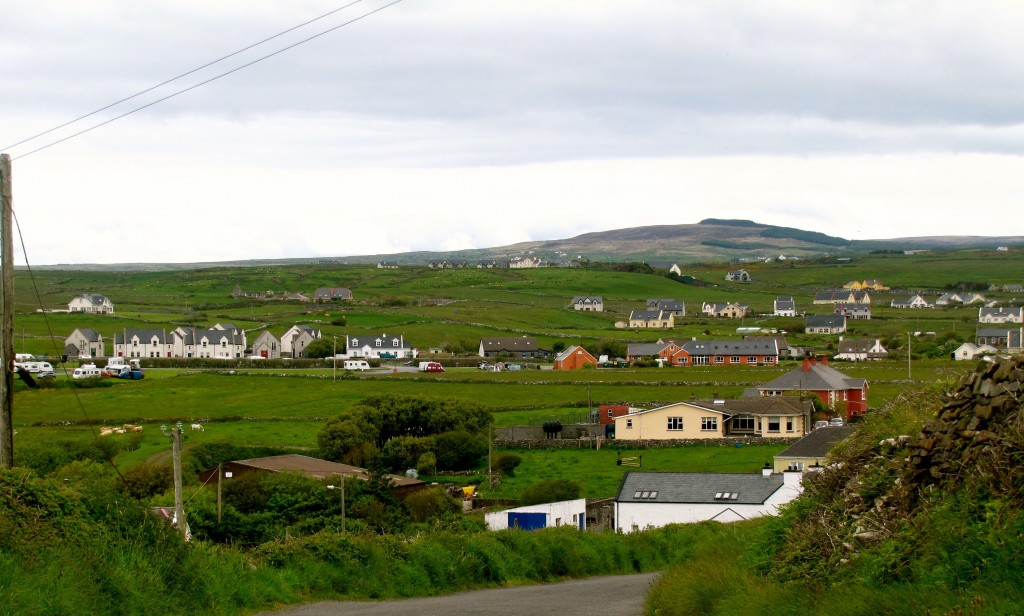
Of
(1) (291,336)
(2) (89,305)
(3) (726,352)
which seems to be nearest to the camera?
(3) (726,352)

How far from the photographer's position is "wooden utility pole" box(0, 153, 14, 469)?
50.1ft

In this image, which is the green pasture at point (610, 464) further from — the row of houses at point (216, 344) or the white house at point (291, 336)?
the white house at point (291, 336)

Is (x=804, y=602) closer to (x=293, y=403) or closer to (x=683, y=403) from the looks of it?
(x=683, y=403)

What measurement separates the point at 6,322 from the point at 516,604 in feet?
26.2

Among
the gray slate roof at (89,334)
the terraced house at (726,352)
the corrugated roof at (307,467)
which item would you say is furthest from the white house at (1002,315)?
the corrugated roof at (307,467)

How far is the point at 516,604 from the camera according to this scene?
15.0 meters

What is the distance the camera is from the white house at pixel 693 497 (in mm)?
31797

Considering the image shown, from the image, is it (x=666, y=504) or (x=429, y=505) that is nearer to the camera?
(x=666, y=504)

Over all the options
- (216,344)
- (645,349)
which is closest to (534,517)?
(645,349)

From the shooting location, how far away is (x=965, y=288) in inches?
7712

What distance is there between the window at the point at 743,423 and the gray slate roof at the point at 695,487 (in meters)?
25.0

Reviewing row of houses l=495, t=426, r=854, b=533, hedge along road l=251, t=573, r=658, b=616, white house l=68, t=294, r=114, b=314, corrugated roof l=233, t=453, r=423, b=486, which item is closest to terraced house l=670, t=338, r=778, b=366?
corrugated roof l=233, t=453, r=423, b=486

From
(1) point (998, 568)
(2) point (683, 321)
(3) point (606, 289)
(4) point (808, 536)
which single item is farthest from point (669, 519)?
(3) point (606, 289)

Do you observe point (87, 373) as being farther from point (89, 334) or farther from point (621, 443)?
point (621, 443)
